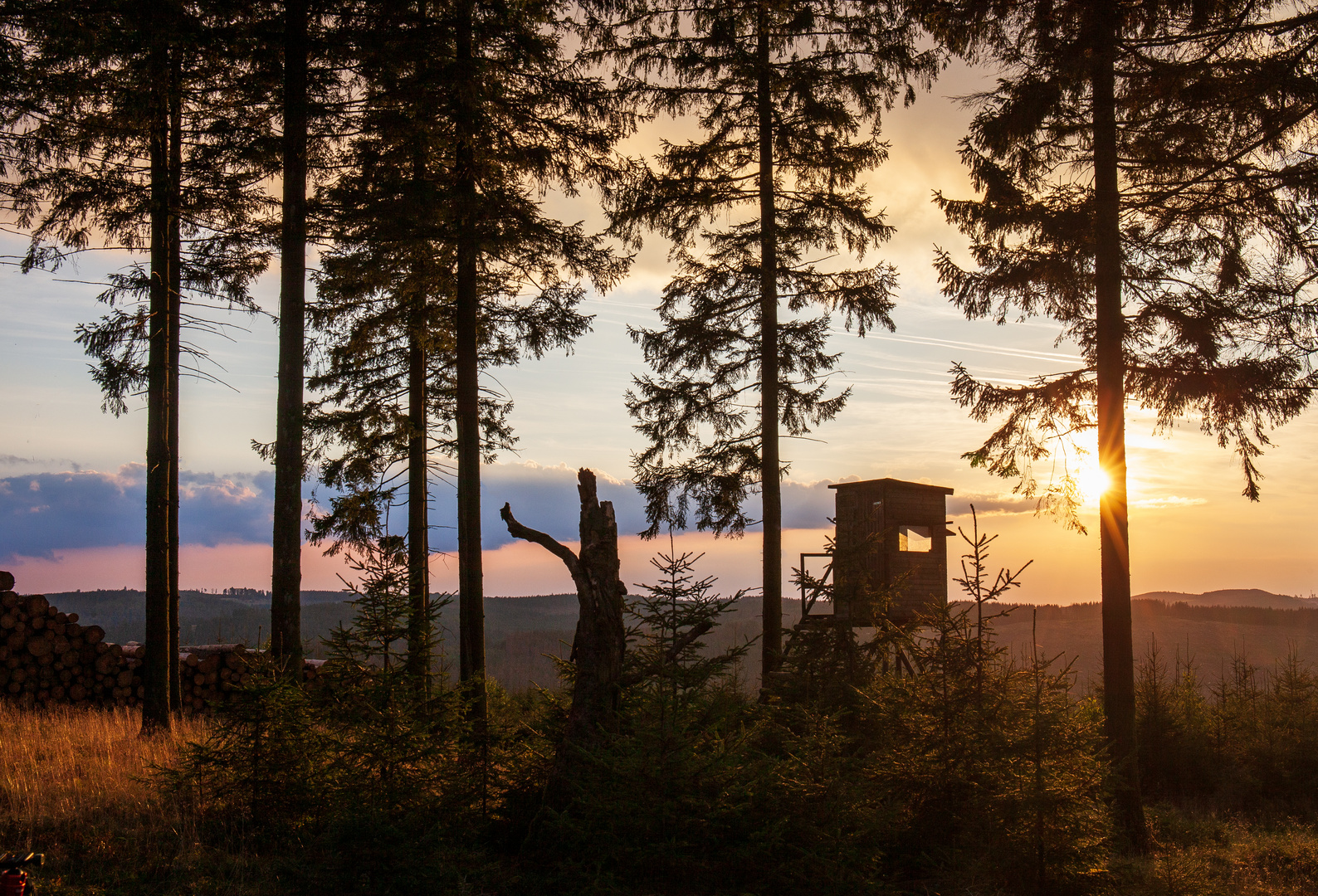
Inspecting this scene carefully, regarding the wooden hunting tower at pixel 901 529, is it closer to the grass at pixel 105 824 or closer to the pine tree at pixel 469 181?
the pine tree at pixel 469 181

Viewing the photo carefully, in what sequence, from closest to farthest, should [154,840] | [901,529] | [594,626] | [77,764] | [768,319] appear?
[154,840], [594,626], [77,764], [768,319], [901,529]

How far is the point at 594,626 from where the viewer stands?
7949 mm

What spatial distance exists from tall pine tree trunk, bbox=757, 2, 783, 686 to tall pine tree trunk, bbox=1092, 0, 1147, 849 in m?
5.70

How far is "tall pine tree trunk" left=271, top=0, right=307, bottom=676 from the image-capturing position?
10.9 metres

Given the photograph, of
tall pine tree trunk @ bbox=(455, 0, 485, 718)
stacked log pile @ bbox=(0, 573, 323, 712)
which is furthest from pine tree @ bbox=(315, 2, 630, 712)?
stacked log pile @ bbox=(0, 573, 323, 712)

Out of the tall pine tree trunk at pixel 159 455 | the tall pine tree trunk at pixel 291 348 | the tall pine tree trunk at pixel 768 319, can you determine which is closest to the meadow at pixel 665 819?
the tall pine tree trunk at pixel 291 348

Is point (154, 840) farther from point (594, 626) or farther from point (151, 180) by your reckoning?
point (151, 180)

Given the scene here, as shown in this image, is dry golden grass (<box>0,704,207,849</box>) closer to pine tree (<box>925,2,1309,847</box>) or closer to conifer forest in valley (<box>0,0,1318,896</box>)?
conifer forest in valley (<box>0,0,1318,896</box>)

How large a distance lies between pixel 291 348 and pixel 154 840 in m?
6.49

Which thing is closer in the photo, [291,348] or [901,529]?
[291,348]

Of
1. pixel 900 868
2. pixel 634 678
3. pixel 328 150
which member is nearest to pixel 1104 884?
pixel 900 868

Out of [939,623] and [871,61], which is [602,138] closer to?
[871,61]

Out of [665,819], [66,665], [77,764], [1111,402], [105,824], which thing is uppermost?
[1111,402]

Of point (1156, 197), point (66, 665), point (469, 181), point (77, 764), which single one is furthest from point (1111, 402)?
point (66, 665)
